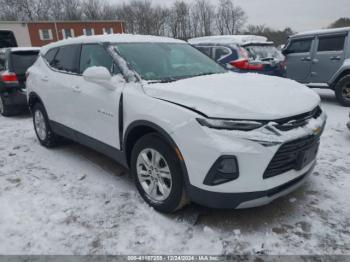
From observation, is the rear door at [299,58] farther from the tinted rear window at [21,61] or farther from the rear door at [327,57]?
the tinted rear window at [21,61]

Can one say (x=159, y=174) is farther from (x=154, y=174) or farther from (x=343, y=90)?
(x=343, y=90)

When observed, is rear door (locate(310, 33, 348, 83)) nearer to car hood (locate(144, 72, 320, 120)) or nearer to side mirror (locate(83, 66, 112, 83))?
car hood (locate(144, 72, 320, 120))

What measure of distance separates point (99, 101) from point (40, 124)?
2.30 metres

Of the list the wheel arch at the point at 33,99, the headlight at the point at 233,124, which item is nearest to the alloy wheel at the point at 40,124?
the wheel arch at the point at 33,99

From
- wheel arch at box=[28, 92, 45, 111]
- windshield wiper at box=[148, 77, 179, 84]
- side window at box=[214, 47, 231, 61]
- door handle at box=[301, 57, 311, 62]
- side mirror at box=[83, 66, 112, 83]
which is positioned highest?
side mirror at box=[83, 66, 112, 83]

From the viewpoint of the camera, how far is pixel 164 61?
3277 millimetres

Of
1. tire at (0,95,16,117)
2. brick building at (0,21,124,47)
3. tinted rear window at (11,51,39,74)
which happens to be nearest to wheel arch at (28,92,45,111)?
tinted rear window at (11,51,39,74)

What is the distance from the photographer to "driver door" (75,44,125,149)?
3002 mm

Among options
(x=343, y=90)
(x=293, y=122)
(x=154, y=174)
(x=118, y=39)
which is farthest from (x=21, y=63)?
(x=343, y=90)

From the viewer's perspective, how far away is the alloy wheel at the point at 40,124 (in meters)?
4.78

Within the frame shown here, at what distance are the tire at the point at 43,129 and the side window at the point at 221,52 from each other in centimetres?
447

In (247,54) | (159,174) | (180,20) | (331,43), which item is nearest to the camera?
(159,174)

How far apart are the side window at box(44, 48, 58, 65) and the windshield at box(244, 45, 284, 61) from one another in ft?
14.9

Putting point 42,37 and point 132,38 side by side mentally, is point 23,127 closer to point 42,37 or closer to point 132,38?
point 132,38
